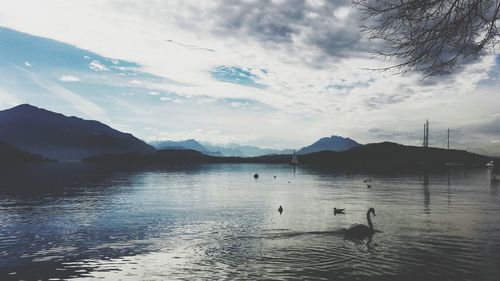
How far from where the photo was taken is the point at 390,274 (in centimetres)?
2155

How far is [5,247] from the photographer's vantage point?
28188mm

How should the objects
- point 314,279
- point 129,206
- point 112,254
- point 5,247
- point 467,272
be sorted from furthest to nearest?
point 129,206 < point 5,247 < point 112,254 < point 467,272 < point 314,279

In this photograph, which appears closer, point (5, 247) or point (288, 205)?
point (5, 247)

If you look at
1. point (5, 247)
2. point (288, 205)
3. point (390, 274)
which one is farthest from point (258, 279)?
point (288, 205)

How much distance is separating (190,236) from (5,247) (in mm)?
12959

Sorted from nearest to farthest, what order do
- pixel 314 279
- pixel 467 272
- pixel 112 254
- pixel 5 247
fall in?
pixel 314 279 → pixel 467 272 → pixel 112 254 → pixel 5 247

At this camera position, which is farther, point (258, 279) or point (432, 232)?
point (432, 232)

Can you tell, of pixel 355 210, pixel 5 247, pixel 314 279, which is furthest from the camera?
pixel 355 210

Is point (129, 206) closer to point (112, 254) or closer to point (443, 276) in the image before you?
point (112, 254)

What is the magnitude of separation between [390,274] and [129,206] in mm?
39984

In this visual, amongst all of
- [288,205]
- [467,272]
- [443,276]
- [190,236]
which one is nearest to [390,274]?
[443,276]

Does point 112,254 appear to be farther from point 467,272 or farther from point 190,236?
point 467,272

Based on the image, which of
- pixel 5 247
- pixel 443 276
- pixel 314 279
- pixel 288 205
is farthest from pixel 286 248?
pixel 288 205

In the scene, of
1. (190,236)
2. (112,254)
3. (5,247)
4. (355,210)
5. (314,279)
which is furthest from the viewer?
(355,210)
